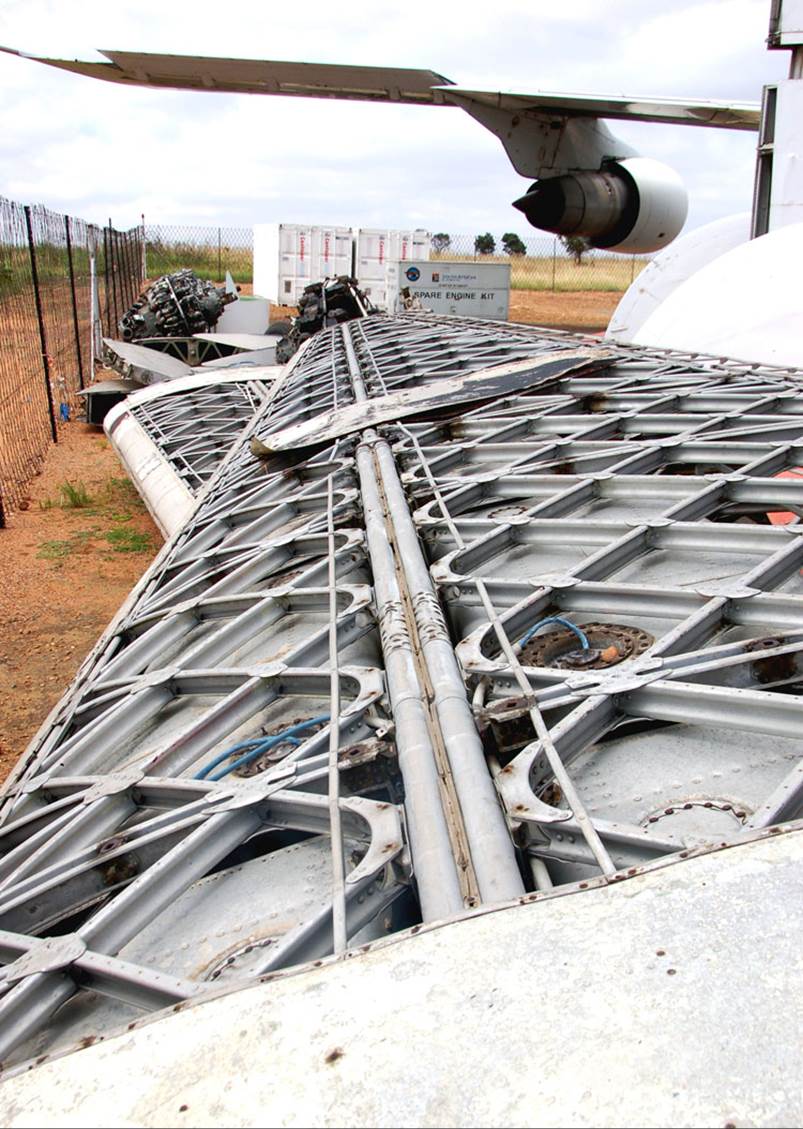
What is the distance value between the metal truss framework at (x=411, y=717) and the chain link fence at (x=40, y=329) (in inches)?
432

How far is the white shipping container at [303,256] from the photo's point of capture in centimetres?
3616

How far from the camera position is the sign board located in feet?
85.4

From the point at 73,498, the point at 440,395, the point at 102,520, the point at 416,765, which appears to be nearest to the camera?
the point at 416,765

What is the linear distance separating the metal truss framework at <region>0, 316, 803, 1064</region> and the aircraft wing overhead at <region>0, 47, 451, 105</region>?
48.2ft

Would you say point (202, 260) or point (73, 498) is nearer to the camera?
point (73, 498)

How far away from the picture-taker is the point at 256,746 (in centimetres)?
356

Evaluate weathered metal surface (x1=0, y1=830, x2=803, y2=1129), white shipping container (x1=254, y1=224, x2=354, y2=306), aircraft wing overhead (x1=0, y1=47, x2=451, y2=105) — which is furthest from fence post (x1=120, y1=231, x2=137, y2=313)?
weathered metal surface (x1=0, y1=830, x2=803, y2=1129)

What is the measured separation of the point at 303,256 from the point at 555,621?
35.3 metres

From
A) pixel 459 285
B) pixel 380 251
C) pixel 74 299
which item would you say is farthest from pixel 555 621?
pixel 380 251

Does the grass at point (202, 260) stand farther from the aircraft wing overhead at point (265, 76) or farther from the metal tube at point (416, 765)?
the metal tube at point (416, 765)

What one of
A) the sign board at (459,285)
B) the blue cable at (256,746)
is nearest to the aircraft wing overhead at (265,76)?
the sign board at (459,285)

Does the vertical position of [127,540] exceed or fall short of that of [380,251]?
it falls short

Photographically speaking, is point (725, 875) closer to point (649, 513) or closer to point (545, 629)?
point (545, 629)

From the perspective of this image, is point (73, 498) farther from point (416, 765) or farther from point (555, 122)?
point (416, 765)
